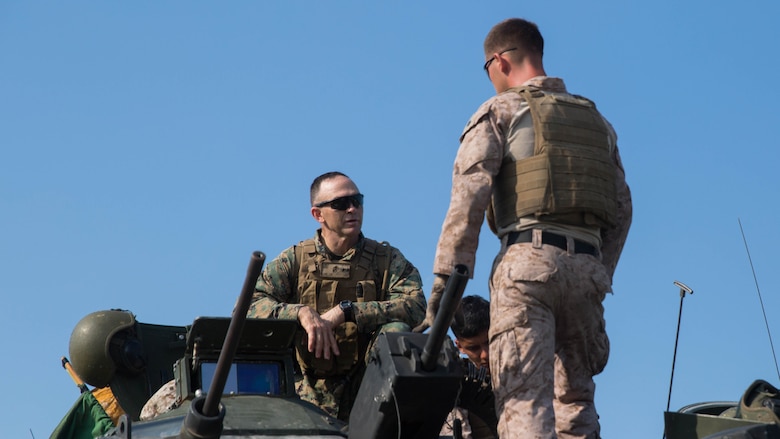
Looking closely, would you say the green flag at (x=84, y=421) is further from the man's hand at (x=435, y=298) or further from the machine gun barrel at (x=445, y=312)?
the machine gun barrel at (x=445, y=312)

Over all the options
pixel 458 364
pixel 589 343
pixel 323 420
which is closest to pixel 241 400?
pixel 323 420

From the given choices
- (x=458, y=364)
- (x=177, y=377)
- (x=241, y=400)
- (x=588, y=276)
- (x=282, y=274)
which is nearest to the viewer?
(x=458, y=364)

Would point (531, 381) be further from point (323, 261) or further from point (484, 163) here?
point (323, 261)

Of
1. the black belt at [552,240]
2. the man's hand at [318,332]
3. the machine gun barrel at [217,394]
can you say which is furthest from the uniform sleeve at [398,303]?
the machine gun barrel at [217,394]

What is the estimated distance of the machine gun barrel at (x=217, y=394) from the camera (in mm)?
6109

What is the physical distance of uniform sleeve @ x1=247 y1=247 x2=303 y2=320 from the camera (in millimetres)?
9148

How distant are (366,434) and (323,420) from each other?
72cm

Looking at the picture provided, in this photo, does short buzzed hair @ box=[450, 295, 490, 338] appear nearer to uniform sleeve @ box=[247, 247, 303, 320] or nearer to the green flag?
uniform sleeve @ box=[247, 247, 303, 320]

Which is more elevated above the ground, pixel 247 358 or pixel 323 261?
pixel 323 261

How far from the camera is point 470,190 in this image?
704 cm

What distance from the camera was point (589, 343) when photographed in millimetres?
7199

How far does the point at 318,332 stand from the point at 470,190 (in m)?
2.10

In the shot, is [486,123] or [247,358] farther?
[247,358]

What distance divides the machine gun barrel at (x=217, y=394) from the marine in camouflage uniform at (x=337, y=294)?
2.39m
